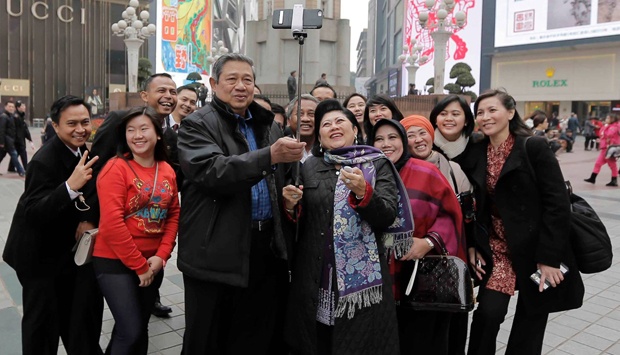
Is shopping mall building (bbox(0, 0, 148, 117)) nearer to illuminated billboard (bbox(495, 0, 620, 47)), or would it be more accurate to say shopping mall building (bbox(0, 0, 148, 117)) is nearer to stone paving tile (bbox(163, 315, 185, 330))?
illuminated billboard (bbox(495, 0, 620, 47))

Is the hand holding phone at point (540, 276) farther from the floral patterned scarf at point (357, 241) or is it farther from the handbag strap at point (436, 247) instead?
the floral patterned scarf at point (357, 241)

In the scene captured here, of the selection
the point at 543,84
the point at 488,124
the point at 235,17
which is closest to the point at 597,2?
the point at 543,84

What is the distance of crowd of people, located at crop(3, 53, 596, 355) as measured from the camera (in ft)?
8.98

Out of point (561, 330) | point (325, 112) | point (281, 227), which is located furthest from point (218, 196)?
point (561, 330)

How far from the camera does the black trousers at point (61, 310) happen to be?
10.2 feet

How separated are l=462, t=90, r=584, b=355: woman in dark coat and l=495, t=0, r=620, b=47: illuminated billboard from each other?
134 ft

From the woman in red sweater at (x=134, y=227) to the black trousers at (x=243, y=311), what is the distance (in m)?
0.27

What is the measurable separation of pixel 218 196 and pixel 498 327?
1.97 metres

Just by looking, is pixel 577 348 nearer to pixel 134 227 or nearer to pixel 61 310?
pixel 134 227

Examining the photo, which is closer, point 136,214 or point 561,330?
point 136,214

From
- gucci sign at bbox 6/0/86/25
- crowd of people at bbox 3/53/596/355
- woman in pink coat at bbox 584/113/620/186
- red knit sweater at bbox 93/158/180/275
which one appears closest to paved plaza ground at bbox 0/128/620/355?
crowd of people at bbox 3/53/596/355

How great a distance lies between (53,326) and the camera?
127 inches

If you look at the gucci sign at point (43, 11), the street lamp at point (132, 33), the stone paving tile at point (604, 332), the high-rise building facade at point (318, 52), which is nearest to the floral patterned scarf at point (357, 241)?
the stone paving tile at point (604, 332)

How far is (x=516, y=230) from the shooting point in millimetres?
3061
